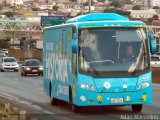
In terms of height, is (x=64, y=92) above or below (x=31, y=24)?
above

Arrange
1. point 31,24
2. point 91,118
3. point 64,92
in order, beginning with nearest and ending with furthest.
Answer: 1. point 91,118
2. point 64,92
3. point 31,24

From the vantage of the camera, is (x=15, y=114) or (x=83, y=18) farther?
(x=83, y=18)

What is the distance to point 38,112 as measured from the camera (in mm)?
21875

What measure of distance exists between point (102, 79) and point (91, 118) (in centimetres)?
122

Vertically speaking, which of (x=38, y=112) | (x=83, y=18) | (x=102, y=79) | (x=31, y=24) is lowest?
(x=31, y=24)

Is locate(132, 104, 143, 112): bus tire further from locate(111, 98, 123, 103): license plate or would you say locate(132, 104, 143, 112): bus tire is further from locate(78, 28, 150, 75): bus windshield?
locate(78, 28, 150, 75): bus windshield

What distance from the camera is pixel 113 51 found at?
20484mm

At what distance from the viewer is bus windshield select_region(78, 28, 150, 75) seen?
20.3 meters

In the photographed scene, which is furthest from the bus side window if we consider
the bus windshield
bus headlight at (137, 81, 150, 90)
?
bus headlight at (137, 81, 150, 90)

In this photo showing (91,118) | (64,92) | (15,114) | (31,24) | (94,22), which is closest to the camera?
(15,114)

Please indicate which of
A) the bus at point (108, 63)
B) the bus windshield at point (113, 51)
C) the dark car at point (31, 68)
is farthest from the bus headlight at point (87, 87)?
the dark car at point (31, 68)

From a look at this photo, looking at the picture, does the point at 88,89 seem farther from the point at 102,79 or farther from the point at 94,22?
the point at 94,22

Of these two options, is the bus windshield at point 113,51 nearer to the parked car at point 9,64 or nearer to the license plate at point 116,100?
the license plate at point 116,100

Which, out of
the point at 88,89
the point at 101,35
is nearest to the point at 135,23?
the point at 101,35
